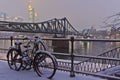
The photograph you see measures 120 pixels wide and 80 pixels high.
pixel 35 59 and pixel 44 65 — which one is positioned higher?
pixel 35 59

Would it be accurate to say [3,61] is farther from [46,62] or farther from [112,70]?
Answer: [112,70]

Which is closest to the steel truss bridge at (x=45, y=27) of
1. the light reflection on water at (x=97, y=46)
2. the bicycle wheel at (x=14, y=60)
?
the light reflection on water at (x=97, y=46)

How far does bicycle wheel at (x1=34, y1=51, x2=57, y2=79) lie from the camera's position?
19.5ft

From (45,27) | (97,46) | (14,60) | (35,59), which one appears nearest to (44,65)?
(35,59)

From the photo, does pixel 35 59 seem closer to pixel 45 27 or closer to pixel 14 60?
pixel 14 60

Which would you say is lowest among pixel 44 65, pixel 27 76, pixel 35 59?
pixel 27 76

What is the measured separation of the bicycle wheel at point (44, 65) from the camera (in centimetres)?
596

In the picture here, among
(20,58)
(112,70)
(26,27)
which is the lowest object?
(112,70)

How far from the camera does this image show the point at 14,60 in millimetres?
7145

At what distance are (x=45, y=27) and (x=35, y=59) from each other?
34.4 metres

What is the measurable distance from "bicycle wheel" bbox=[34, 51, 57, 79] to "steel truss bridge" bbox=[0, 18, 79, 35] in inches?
904

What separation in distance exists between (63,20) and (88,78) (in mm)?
47785

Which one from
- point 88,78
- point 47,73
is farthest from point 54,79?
Answer: point 88,78

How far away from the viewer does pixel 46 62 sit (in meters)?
6.37
